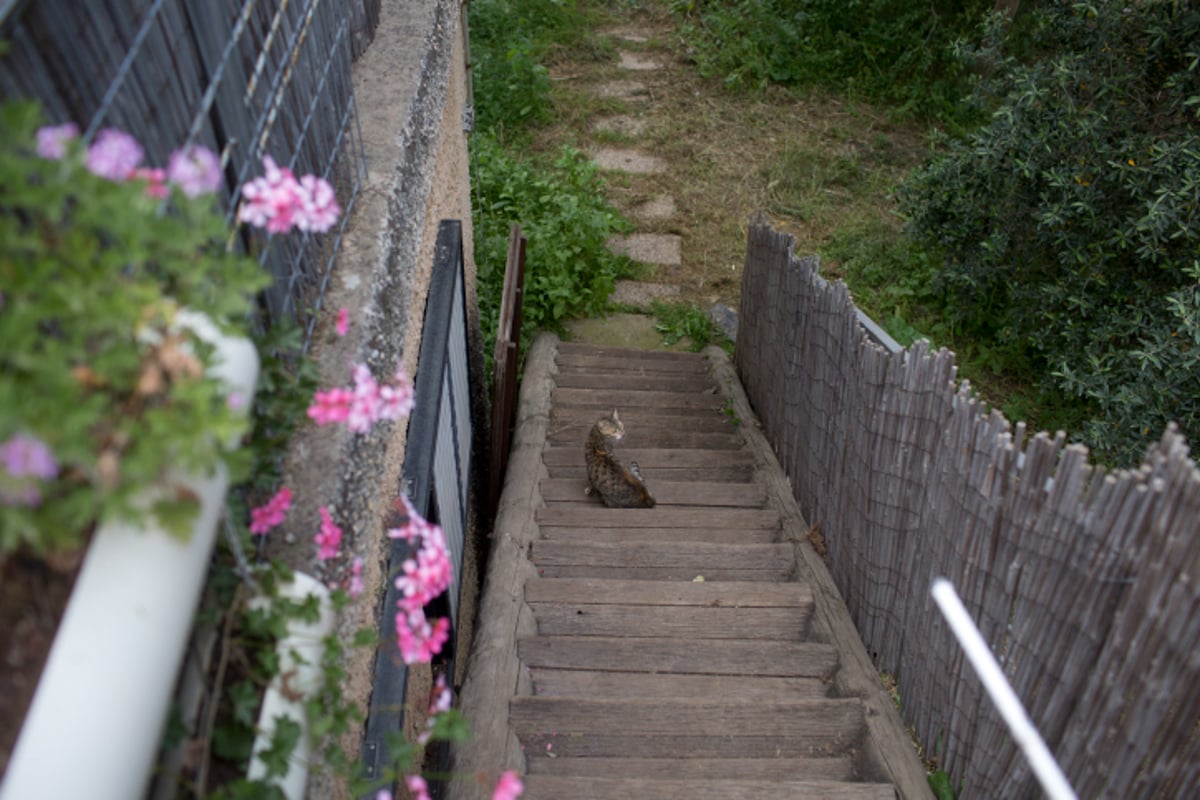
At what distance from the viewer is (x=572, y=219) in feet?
24.1

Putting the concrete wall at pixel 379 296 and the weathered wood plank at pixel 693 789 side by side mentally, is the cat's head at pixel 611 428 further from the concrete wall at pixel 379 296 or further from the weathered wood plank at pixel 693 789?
the weathered wood plank at pixel 693 789

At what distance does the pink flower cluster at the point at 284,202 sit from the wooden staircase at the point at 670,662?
160 centimetres

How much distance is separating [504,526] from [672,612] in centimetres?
92

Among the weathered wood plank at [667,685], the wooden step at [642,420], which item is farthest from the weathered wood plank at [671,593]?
the wooden step at [642,420]

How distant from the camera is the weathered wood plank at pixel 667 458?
4.96 m

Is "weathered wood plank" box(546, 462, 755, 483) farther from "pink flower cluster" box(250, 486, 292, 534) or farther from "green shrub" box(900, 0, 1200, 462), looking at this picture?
"pink flower cluster" box(250, 486, 292, 534)

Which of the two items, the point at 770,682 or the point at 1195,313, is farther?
the point at 1195,313

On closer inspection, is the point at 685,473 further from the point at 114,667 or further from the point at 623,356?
the point at 114,667

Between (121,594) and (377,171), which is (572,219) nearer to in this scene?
(377,171)

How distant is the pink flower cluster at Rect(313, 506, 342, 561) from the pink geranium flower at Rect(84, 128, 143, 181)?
2.33 ft

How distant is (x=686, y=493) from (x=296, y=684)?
3396mm

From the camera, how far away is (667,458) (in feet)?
16.5

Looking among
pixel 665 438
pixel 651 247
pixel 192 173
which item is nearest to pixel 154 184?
pixel 192 173

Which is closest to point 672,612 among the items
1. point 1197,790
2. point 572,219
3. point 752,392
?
point 1197,790
